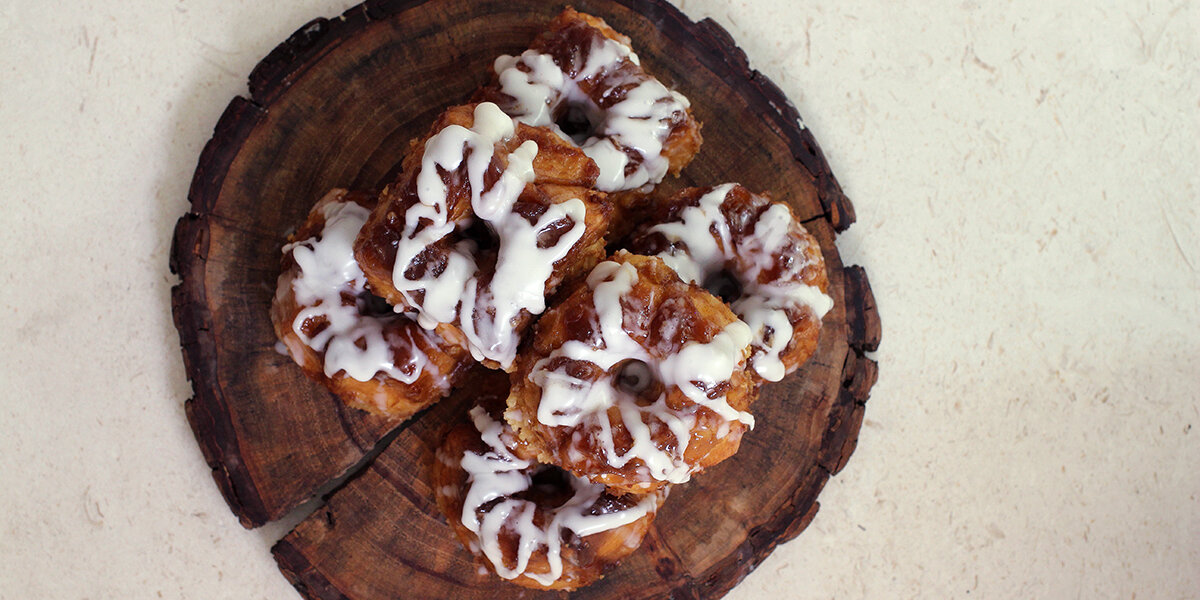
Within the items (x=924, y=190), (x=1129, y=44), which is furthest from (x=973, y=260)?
(x=1129, y=44)

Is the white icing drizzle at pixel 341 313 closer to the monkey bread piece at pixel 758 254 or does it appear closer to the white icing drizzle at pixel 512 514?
the white icing drizzle at pixel 512 514

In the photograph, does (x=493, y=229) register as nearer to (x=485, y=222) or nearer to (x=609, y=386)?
(x=485, y=222)

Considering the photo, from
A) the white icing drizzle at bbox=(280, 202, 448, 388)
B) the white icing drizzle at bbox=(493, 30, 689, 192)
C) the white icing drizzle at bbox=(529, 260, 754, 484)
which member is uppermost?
the white icing drizzle at bbox=(493, 30, 689, 192)

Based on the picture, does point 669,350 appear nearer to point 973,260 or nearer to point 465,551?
point 465,551

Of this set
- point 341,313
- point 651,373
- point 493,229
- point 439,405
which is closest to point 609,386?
point 651,373

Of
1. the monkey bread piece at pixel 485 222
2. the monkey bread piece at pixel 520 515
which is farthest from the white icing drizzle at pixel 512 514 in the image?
the monkey bread piece at pixel 485 222

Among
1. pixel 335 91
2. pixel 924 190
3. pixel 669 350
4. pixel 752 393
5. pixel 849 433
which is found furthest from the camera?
pixel 924 190

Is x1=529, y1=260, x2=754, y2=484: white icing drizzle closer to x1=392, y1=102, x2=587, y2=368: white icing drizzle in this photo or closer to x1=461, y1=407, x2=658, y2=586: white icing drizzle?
x1=392, y1=102, x2=587, y2=368: white icing drizzle

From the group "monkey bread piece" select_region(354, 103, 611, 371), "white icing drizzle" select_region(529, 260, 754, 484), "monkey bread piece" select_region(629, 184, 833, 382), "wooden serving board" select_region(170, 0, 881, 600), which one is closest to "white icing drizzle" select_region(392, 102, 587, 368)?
"monkey bread piece" select_region(354, 103, 611, 371)
